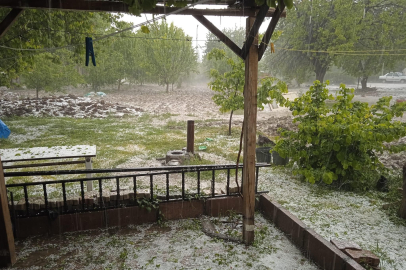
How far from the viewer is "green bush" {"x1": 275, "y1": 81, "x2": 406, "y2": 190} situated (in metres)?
5.21

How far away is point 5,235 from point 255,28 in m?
3.99

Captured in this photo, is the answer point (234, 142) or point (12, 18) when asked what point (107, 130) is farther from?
point (12, 18)

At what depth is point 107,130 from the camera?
13.1 metres

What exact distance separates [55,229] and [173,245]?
6.02 feet

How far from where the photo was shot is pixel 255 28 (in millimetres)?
3209

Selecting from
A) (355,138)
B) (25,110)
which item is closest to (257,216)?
(355,138)

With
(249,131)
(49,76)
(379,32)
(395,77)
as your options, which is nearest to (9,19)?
(249,131)

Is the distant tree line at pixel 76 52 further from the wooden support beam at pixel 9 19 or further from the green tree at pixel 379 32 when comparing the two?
the green tree at pixel 379 32

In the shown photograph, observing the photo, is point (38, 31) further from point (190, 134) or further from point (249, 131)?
point (249, 131)

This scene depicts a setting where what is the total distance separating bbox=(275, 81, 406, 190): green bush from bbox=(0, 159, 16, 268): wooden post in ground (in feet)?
16.7

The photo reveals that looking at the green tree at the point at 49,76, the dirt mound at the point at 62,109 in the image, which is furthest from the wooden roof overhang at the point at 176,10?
the green tree at the point at 49,76

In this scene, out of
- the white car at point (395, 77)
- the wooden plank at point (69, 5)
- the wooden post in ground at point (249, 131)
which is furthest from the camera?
the white car at point (395, 77)

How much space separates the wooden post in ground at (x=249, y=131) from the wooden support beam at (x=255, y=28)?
0.05 m

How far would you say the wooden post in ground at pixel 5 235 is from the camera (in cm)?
310
